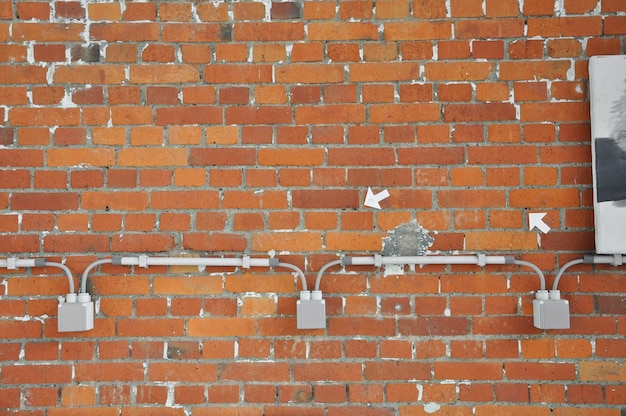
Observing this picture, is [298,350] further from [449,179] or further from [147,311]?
[449,179]

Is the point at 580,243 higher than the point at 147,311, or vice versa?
the point at 580,243

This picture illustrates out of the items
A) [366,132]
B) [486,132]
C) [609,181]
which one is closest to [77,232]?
[366,132]

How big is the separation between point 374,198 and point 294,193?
280 millimetres

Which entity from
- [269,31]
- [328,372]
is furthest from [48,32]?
[328,372]

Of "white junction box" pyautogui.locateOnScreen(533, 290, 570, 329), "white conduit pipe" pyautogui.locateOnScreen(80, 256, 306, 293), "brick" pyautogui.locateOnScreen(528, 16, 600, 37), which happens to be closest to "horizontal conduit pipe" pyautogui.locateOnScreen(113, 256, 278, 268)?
"white conduit pipe" pyautogui.locateOnScreen(80, 256, 306, 293)

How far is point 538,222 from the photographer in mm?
1680

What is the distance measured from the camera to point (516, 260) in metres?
1.66

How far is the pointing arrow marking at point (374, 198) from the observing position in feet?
5.57

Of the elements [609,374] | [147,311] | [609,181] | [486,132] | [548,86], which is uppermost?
[548,86]

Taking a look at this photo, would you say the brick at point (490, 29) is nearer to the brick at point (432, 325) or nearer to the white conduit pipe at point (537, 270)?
the white conduit pipe at point (537, 270)

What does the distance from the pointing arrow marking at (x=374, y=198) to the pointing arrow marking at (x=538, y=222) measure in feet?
1.65

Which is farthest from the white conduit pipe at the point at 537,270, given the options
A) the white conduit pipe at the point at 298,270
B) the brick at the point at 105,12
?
the brick at the point at 105,12

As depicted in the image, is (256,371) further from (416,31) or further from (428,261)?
(416,31)

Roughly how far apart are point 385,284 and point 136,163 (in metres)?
0.97
